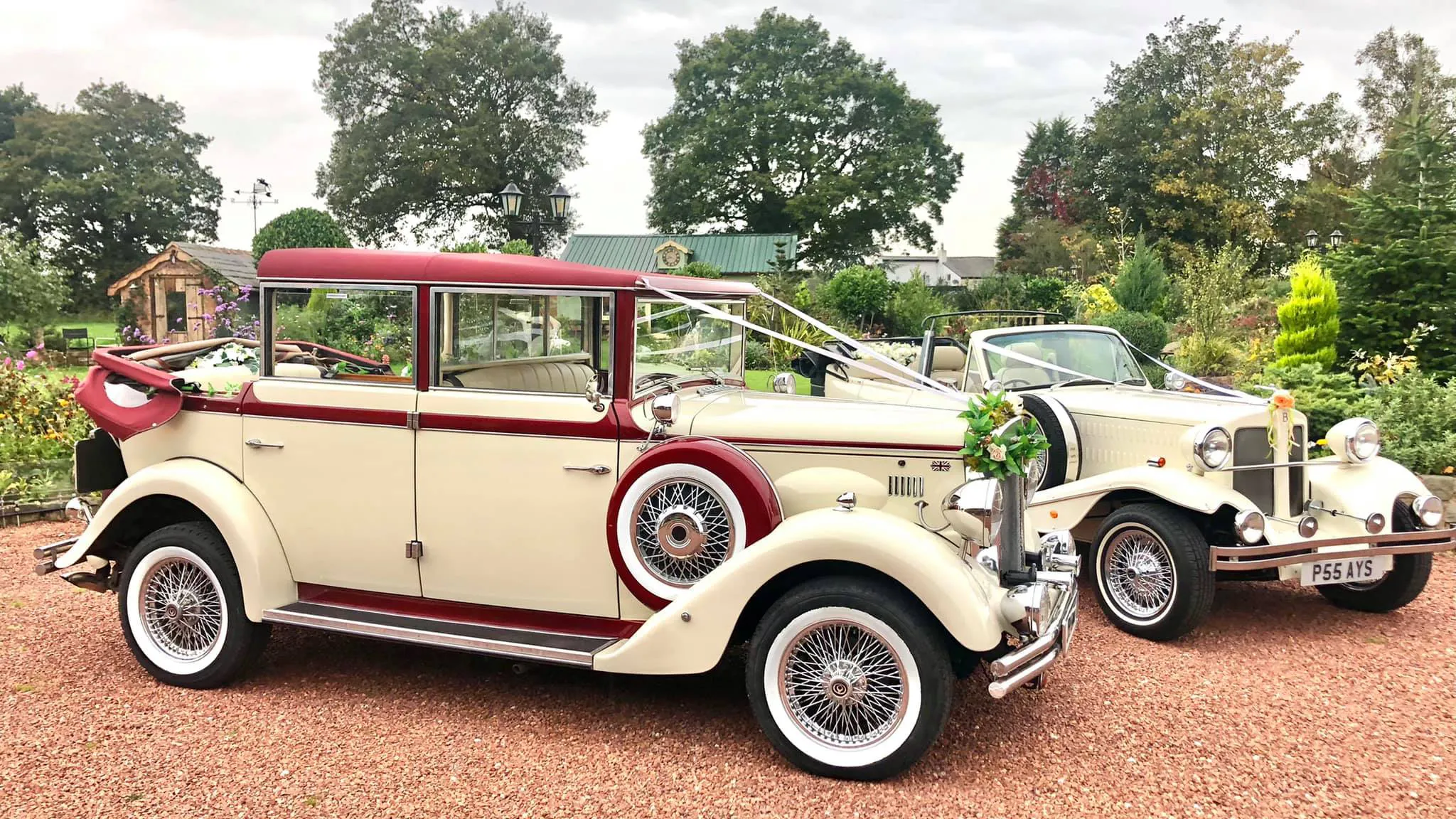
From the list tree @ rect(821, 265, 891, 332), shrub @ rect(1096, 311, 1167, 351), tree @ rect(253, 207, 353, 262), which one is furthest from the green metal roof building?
shrub @ rect(1096, 311, 1167, 351)

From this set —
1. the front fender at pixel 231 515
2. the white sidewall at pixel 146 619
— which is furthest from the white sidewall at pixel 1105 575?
the white sidewall at pixel 146 619

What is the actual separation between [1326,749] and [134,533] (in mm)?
5783

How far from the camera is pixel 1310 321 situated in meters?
10.9

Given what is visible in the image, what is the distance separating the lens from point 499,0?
50906 mm

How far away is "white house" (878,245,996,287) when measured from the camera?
53750 millimetres

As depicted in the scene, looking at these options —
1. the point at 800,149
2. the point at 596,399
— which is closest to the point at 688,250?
the point at 800,149

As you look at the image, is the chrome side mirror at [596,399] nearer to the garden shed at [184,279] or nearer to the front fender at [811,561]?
the front fender at [811,561]

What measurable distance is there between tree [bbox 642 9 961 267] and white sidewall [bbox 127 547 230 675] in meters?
43.1

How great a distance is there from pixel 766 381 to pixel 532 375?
1063cm

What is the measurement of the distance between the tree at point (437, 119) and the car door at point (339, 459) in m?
42.6

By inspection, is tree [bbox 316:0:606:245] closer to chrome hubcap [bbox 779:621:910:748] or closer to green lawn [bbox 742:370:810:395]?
green lawn [bbox 742:370:810:395]

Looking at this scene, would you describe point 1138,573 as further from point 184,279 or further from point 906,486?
point 184,279

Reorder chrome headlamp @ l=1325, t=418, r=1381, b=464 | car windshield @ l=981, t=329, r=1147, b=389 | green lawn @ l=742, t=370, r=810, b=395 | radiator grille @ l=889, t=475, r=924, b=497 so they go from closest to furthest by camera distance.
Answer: radiator grille @ l=889, t=475, r=924, b=497 < chrome headlamp @ l=1325, t=418, r=1381, b=464 < car windshield @ l=981, t=329, r=1147, b=389 < green lawn @ l=742, t=370, r=810, b=395

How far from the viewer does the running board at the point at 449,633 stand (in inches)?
158
